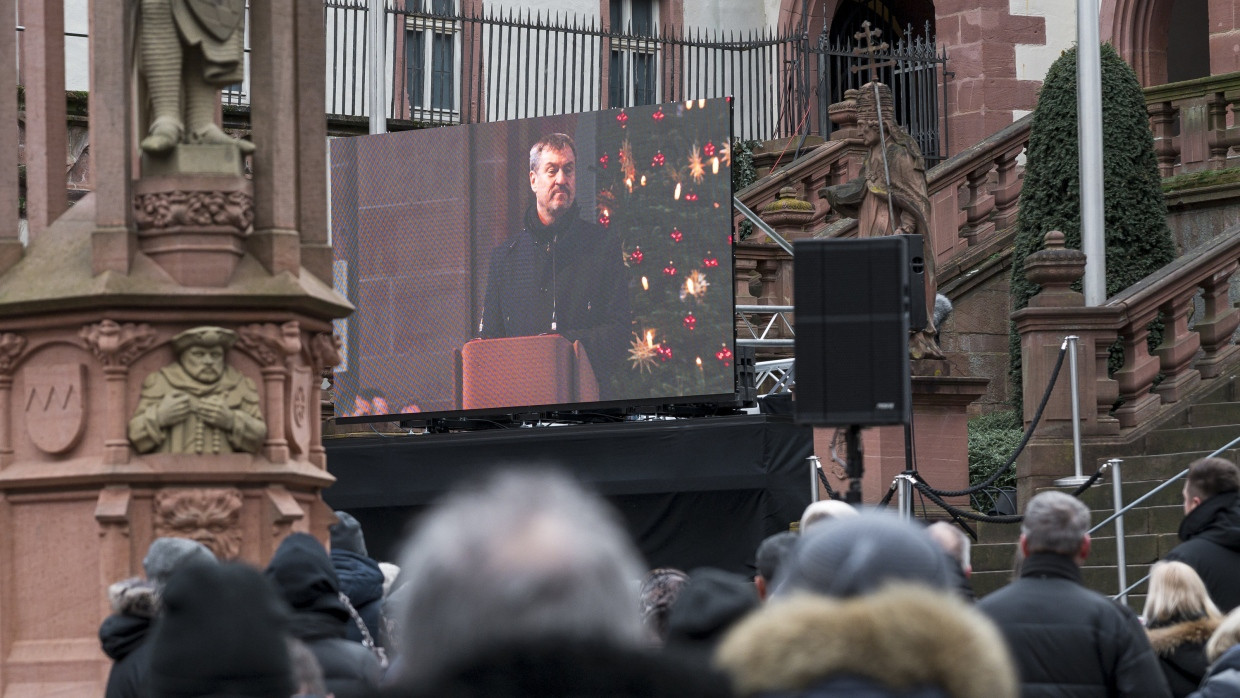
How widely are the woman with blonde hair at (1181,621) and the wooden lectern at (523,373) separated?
1094cm

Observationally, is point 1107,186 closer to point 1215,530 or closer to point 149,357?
point 1215,530

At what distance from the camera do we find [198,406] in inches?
279

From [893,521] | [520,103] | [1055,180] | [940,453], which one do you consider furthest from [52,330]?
[520,103]

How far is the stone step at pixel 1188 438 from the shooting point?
47.4 feet

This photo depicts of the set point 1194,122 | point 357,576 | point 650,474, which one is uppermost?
point 1194,122

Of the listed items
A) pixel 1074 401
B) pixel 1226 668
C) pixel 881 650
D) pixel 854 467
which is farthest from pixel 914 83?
pixel 881 650

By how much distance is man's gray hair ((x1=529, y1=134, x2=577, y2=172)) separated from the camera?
1817 cm

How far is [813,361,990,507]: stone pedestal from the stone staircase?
38.8 inches

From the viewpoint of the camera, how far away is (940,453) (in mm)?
15938

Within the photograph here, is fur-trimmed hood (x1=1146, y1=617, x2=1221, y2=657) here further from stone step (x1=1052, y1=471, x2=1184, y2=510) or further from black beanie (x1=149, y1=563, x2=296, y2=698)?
stone step (x1=1052, y1=471, x2=1184, y2=510)

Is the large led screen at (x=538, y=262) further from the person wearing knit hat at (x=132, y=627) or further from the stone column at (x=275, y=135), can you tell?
the person wearing knit hat at (x=132, y=627)

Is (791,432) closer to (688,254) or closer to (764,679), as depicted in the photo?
(688,254)

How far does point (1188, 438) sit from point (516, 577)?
12.6 m

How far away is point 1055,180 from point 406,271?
576 centimetres
